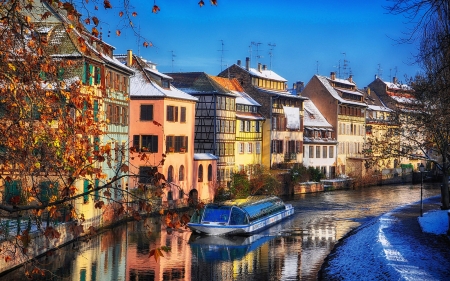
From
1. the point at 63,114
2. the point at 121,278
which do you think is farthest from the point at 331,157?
the point at 63,114

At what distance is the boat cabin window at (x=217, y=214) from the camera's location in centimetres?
3734

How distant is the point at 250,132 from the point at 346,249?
1281 inches

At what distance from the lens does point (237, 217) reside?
37781mm

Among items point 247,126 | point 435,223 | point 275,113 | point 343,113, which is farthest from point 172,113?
point 343,113

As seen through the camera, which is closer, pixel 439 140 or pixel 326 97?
pixel 439 140

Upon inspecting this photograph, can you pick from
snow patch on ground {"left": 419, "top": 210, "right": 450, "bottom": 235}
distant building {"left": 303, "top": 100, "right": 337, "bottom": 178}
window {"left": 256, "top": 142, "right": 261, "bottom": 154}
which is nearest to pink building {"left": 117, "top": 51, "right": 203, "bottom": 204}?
window {"left": 256, "top": 142, "right": 261, "bottom": 154}

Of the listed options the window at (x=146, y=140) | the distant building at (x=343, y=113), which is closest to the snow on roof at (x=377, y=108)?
the distant building at (x=343, y=113)

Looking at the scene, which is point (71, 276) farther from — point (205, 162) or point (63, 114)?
point (205, 162)

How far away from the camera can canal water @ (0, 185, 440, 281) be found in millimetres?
25469

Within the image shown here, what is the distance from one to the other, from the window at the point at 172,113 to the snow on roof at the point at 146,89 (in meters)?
0.78

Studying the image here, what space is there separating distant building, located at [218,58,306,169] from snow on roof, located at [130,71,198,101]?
1709 centimetres

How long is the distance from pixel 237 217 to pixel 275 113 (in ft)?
93.5

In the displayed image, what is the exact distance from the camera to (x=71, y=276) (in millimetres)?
24391

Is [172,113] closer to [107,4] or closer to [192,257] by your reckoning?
[192,257]
